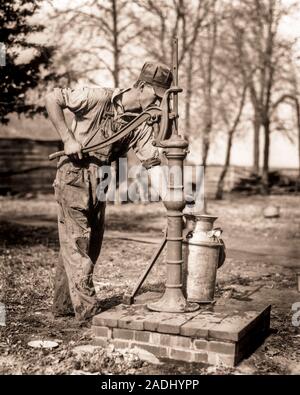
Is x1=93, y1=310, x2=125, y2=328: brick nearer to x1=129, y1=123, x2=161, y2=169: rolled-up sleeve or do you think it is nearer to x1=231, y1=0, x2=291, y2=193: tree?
x1=129, y1=123, x2=161, y2=169: rolled-up sleeve

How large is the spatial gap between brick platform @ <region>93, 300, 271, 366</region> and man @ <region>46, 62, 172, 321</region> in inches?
24.1

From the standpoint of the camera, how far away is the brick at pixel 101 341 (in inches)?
177

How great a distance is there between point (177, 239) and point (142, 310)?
66cm

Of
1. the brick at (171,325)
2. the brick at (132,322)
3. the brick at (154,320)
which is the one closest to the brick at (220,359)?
the brick at (171,325)

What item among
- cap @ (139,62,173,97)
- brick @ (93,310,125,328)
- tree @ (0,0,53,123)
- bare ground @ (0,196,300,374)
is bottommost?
bare ground @ (0,196,300,374)

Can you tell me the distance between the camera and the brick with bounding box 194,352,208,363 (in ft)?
13.7

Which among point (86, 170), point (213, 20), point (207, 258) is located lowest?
point (207, 258)

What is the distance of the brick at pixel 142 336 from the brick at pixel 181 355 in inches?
8.2

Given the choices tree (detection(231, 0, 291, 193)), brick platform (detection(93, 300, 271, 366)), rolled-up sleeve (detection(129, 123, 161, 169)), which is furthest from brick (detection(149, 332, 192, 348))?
tree (detection(231, 0, 291, 193))

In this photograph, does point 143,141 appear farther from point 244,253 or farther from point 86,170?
point 244,253

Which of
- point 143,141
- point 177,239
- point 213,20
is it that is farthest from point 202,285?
point 213,20

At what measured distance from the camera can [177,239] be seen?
15.4ft
